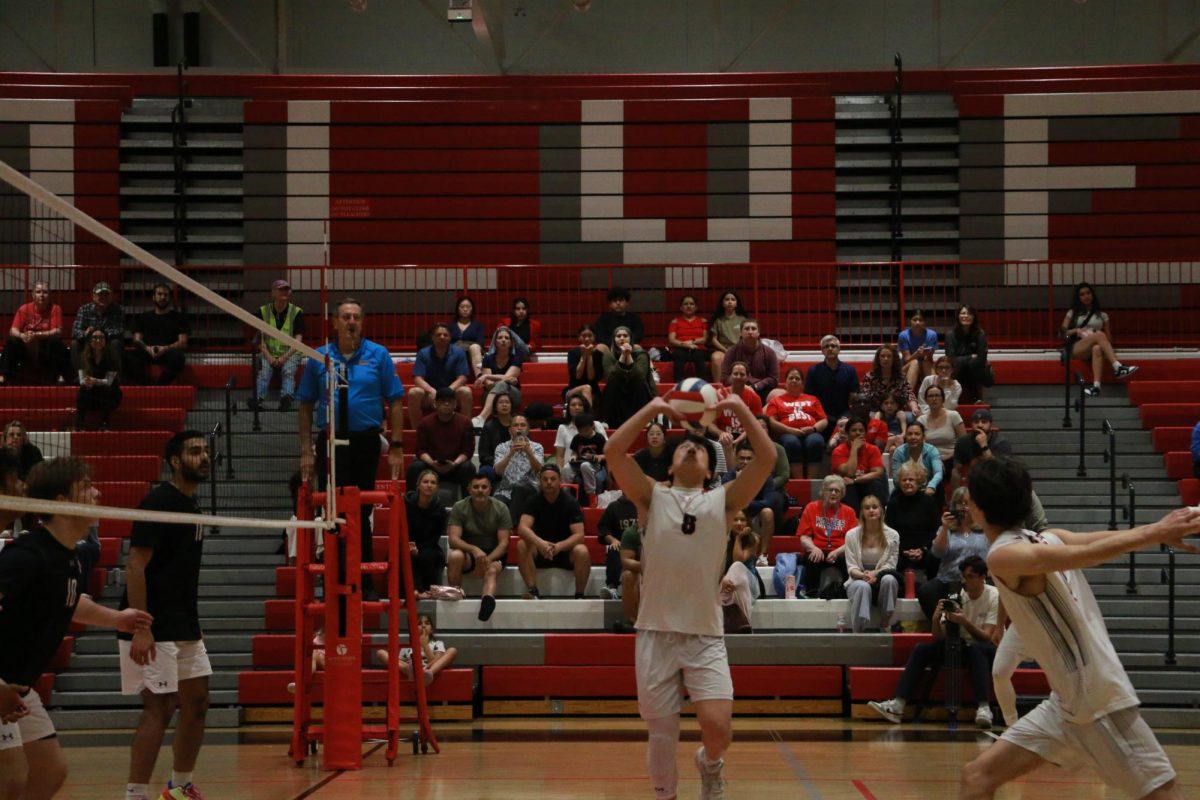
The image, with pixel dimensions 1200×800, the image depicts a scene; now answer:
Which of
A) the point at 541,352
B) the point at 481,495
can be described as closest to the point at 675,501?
the point at 481,495

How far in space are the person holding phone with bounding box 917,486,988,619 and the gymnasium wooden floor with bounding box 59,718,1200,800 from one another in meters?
1.25

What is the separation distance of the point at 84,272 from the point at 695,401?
558 inches

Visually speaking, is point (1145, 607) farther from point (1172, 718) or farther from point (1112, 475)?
point (1172, 718)

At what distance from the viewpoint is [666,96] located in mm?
20922

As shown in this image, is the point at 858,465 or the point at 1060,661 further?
the point at 858,465

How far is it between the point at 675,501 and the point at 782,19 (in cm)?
1634

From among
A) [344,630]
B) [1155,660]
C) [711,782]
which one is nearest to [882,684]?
[1155,660]

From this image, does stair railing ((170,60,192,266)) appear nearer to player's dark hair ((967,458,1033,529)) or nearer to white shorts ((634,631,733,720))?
white shorts ((634,631,733,720))

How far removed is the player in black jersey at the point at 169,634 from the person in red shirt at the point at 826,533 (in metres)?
7.15

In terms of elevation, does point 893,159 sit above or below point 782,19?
below

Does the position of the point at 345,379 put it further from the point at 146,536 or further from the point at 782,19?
the point at 782,19

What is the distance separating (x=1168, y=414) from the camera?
1669cm

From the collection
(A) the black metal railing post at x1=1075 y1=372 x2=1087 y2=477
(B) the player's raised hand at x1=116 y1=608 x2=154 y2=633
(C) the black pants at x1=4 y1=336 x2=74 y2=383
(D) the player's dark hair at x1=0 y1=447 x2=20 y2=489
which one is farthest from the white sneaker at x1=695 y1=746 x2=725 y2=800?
(A) the black metal railing post at x1=1075 y1=372 x2=1087 y2=477

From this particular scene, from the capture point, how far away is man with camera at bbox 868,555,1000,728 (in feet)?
40.3
